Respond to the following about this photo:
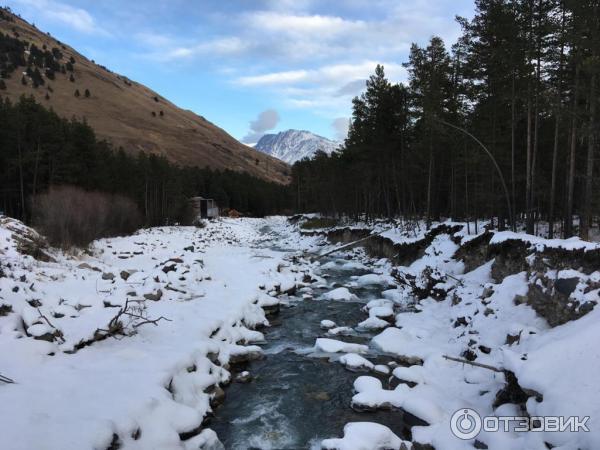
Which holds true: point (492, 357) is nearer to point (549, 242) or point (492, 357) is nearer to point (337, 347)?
point (337, 347)

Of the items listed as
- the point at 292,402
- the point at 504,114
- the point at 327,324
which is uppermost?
the point at 504,114

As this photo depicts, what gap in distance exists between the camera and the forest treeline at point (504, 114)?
15.4 meters

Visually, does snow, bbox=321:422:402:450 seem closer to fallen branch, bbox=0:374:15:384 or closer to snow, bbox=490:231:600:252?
fallen branch, bbox=0:374:15:384

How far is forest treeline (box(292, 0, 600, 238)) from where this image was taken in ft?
50.6

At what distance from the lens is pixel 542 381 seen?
17.3 ft

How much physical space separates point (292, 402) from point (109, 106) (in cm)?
14245

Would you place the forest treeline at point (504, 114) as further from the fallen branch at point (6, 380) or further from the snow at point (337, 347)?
the fallen branch at point (6, 380)

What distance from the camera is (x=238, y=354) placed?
29.6ft

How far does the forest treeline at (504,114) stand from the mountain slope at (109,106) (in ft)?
248

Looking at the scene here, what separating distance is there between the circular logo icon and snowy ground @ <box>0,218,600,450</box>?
106mm

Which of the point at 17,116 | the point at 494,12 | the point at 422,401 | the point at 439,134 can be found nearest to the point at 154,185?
the point at 17,116

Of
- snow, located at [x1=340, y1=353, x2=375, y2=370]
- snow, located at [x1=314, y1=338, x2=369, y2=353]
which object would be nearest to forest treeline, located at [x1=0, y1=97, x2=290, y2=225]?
snow, located at [x1=314, y1=338, x2=369, y2=353]

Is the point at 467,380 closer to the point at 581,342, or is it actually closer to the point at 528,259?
the point at 581,342

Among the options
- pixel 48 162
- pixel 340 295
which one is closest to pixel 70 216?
pixel 48 162
